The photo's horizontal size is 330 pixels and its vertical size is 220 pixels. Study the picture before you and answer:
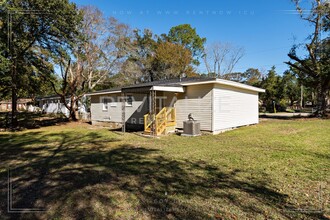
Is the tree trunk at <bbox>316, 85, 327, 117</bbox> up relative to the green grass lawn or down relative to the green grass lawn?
up

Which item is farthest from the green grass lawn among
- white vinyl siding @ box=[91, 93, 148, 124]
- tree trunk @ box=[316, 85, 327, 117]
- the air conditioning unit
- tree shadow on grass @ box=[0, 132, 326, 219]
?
tree trunk @ box=[316, 85, 327, 117]

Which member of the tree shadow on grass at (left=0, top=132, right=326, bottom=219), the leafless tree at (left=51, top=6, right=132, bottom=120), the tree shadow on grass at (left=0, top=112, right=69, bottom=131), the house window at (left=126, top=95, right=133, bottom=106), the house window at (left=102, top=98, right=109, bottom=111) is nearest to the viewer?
the tree shadow on grass at (left=0, top=132, right=326, bottom=219)

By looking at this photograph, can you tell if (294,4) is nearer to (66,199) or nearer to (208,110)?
(208,110)

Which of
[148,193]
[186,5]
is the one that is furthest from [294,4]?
[148,193]

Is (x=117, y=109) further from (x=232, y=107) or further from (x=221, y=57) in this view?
(x=221, y=57)

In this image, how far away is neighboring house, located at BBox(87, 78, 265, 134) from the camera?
30.6 feet

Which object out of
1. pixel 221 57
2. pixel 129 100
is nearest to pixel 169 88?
pixel 129 100

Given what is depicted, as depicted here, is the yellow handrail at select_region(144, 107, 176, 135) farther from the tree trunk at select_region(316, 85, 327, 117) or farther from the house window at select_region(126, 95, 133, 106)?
the tree trunk at select_region(316, 85, 327, 117)

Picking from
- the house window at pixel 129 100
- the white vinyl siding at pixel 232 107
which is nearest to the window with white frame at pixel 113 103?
the house window at pixel 129 100

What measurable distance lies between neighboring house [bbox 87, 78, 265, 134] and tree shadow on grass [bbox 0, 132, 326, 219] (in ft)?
14.9

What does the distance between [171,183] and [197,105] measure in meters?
6.46

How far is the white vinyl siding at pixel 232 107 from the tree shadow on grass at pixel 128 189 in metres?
5.06

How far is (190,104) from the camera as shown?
10016mm

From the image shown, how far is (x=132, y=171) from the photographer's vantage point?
14.4ft
